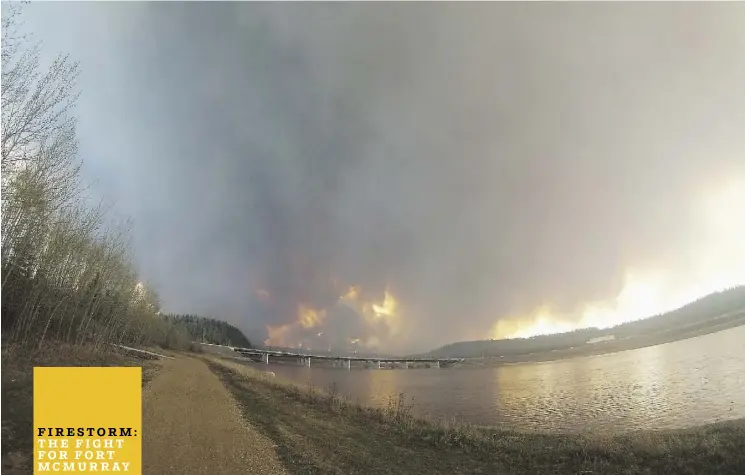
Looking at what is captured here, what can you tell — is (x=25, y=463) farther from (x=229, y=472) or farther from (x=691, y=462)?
(x=691, y=462)

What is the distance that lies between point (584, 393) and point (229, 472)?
182 ft

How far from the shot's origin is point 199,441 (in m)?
17.1

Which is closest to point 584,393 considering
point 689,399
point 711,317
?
point 689,399

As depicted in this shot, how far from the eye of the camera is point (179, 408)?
23953 mm

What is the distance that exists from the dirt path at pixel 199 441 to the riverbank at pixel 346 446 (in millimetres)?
40

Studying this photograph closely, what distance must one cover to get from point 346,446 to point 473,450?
21.4 feet

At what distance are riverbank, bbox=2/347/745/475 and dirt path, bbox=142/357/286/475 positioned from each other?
0.13 feet

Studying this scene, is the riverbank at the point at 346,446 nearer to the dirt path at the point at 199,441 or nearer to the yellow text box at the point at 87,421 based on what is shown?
the dirt path at the point at 199,441

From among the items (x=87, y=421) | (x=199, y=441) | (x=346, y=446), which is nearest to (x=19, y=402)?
(x=87, y=421)

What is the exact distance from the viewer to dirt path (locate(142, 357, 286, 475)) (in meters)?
14.1

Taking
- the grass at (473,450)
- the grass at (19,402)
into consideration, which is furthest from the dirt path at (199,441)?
the grass at (19,402)

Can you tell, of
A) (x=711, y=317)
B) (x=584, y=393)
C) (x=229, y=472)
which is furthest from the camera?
(x=711, y=317)

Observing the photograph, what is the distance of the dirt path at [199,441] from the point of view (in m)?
14.1

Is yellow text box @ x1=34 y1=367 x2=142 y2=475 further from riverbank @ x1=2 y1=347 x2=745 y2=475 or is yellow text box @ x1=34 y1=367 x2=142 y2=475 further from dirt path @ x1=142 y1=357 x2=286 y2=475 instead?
dirt path @ x1=142 y1=357 x2=286 y2=475
